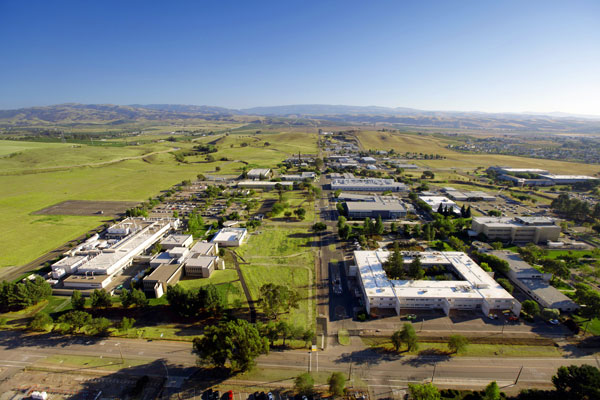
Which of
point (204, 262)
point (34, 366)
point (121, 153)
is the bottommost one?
point (34, 366)

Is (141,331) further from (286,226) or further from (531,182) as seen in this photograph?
(531,182)

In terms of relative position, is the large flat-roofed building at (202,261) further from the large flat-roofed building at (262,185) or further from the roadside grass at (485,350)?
the large flat-roofed building at (262,185)

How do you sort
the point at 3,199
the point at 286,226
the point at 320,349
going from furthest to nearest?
the point at 3,199, the point at 286,226, the point at 320,349

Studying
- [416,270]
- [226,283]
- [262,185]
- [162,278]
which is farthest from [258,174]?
[416,270]

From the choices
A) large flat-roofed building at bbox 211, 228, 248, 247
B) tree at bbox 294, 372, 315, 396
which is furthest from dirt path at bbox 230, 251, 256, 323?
tree at bbox 294, 372, 315, 396

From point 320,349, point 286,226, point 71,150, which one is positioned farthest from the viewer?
point 71,150

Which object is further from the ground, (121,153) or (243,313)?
(121,153)

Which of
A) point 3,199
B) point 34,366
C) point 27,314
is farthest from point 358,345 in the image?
point 3,199

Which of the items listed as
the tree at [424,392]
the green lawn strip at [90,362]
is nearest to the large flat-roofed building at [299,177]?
the green lawn strip at [90,362]
